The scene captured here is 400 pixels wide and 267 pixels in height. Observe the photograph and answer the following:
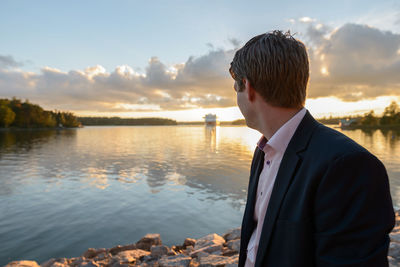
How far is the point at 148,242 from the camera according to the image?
20.8ft

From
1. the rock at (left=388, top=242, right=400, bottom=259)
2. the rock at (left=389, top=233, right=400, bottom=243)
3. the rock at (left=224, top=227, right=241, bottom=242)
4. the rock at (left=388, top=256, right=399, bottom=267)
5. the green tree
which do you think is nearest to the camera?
the rock at (left=388, top=256, right=399, bottom=267)

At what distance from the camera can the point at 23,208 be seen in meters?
9.07

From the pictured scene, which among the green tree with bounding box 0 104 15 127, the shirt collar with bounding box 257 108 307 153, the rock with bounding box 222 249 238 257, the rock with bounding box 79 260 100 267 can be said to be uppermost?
the green tree with bounding box 0 104 15 127

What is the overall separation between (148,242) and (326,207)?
609cm

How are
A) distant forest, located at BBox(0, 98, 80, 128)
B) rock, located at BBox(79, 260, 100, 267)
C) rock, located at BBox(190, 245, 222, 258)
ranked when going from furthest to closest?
distant forest, located at BBox(0, 98, 80, 128), rock, located at BBox(190, 245, 222, 258), rock, located at BBox(79, 260, 100, 267)

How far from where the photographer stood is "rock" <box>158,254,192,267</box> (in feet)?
16.0

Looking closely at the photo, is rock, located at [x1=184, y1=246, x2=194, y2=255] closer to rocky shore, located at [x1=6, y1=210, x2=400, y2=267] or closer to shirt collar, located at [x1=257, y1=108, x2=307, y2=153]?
rocky shore, located at [x1=6, y1=210, x2=400, y2=267]

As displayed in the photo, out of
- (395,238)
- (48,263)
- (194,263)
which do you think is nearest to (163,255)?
(194,263)

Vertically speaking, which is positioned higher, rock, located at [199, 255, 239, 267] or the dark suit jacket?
the dark suit jacket

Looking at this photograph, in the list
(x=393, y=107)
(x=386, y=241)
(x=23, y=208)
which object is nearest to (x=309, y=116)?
(x=386, y=241)

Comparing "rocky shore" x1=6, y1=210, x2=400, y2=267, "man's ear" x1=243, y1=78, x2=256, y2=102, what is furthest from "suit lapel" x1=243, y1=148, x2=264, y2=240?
"rocky shore" x1=6, y1=210, x2=400, y2=267

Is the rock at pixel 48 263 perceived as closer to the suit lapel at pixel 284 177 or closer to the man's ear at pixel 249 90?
the suit lapel at pixel 284 177

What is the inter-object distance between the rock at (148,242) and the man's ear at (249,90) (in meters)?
5.81

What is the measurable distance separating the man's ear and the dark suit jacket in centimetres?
36
